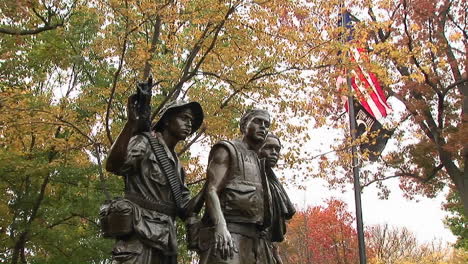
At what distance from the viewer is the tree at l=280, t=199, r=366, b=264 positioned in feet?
105

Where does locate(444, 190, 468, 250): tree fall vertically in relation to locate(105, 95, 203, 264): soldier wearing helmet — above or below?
above

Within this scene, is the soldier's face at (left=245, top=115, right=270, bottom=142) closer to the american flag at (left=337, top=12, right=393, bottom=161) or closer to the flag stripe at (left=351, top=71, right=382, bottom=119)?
the american flag at (left=337, top=12, right=393, bottom=161)

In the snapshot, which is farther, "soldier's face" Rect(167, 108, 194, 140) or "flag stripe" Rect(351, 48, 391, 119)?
"flag stripe" Rect(351, 48, 391, 119)

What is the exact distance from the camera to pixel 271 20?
10.4 m

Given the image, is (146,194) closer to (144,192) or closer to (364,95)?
(144,192)

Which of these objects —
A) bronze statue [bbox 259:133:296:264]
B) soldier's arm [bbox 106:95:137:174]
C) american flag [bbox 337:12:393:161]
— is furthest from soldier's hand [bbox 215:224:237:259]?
american flag [bbox 337:12:393:161]

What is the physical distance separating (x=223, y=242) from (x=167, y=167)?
32.1 inches

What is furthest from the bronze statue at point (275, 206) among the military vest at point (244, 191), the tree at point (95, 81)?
the tree at point (95, 81)

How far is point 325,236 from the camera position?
108 ft

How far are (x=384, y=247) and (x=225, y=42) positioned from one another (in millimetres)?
25577

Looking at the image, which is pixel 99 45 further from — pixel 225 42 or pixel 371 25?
pixel 371 25

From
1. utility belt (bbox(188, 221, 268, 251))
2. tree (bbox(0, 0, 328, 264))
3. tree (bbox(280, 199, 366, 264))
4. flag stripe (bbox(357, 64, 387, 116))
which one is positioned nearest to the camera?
utility belt (bbox(188, 221, 268, 251))

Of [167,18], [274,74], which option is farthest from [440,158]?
[167,18]

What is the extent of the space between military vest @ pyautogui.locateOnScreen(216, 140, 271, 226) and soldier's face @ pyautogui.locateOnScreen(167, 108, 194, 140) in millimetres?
345
